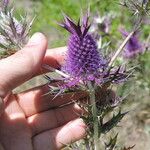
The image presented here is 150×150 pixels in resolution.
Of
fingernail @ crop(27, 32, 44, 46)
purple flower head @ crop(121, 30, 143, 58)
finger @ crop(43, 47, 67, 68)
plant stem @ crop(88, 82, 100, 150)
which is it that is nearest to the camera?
plant stem @ crop(88, 82, 100, 150)

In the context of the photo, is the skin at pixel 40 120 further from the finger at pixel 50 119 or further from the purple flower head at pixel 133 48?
the purple flower head at pixel 133 48

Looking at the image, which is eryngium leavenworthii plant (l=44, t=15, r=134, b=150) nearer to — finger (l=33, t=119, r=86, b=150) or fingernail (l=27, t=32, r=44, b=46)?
fingernail (l=27, t=32, r=44, b=46)

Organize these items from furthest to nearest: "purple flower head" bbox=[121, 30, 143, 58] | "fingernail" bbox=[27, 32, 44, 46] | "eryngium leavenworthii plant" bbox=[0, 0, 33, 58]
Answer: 1. "purple flower head" bbox=[121, 30, 143, 58]
2. "fingernail" bbox=[27, 32, 44, 46]
3. "eryngium leavenworthii plant" bbox=[0, 0, 33, 58]

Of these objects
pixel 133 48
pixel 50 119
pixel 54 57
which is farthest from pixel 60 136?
pixel 133 48

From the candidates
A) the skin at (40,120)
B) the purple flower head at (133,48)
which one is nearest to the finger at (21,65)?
the skin at (40,120)

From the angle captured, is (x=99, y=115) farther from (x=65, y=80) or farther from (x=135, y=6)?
(x=135, y=6)

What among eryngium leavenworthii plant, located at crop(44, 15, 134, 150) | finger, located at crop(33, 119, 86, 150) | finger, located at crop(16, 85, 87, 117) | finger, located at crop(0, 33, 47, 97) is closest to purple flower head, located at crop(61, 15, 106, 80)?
eryngium leavenworthii plant, located at crop(44, 15, 134, 150)

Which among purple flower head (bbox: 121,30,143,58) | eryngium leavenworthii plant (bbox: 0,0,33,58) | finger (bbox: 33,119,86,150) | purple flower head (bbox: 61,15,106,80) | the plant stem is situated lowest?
finger (bbox: 33,119,86,150)
